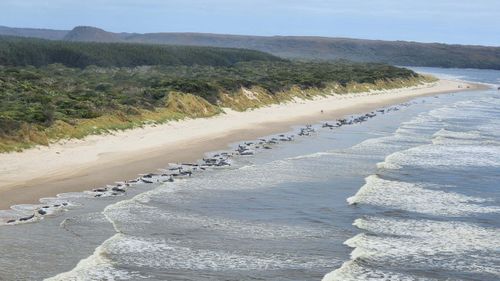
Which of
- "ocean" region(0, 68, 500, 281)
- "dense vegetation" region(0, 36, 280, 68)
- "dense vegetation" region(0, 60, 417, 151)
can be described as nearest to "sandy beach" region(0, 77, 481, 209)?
"dense vegetation" region(0, 60, 417, 151)

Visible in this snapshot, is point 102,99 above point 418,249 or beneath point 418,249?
above

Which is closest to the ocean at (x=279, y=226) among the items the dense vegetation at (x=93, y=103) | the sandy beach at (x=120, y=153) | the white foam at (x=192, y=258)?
the white foam at (x=192, y=258)

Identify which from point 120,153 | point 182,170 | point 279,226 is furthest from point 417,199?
point 120,153

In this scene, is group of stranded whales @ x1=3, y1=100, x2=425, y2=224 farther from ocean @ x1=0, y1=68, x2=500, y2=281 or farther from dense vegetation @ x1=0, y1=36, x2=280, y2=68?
dense vegetation @ x1=0, y1=36, x2=280, y2=68

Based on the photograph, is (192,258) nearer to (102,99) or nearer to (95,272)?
(95,272)

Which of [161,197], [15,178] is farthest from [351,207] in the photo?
[15,178]

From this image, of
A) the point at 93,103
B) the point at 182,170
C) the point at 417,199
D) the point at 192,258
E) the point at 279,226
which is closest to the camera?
the point at 192,258
